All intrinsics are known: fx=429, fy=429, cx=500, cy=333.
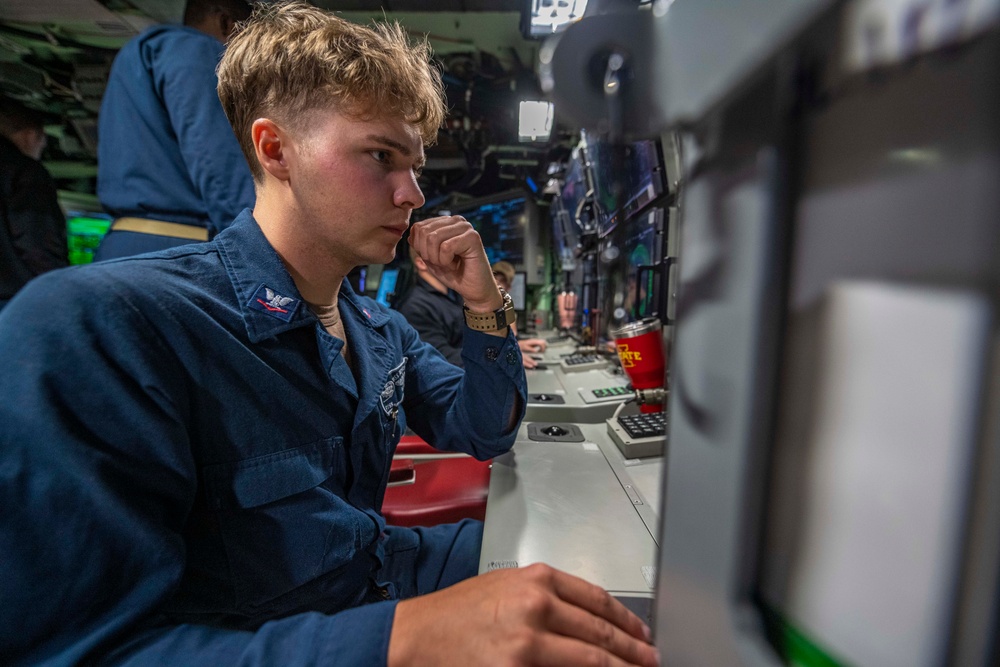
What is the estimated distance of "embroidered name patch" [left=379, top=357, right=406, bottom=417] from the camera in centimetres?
100

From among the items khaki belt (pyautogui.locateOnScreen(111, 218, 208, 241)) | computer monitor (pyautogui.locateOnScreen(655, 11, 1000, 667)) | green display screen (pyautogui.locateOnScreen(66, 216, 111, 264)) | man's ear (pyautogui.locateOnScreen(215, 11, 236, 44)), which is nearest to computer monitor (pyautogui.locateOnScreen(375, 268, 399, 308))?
green display screen (pyautogui.locateOnScreen(66, 216, 111, 264))

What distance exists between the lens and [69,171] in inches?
248

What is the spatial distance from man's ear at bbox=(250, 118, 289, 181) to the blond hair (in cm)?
3

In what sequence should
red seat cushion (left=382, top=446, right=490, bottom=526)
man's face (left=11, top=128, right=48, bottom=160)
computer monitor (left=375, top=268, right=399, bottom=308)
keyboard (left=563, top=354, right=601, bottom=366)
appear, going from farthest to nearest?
computer monitor (left=375, top=268, right=399, bottom=308), keyboard (left=563, top=354, right=601, bottom=366), man's face (left=11, top=128, right=48, bottom=160), red seat cushion (left=382, top=446, right=490, bottom=526)

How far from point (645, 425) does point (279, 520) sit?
1.01 m

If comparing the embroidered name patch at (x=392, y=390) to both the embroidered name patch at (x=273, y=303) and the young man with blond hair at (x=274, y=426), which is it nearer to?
the young man with blond hair at (x=274, y=426)

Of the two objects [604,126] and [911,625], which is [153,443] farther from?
[911,625]

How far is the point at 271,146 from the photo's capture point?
2.93 feet

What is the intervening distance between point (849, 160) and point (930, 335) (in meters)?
0.11

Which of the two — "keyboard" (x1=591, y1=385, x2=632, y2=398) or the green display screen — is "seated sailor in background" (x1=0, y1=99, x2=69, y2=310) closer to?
the green display screen

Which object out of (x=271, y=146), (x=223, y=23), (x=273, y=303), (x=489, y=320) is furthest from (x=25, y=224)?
(x=489, y=320)

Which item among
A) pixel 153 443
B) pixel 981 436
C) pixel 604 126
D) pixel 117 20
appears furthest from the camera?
pixel 117 20

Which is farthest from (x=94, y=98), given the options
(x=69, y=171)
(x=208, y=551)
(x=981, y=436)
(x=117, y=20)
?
(x=981, y=436)

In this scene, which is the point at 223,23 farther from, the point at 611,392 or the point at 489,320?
the point at 611,392
